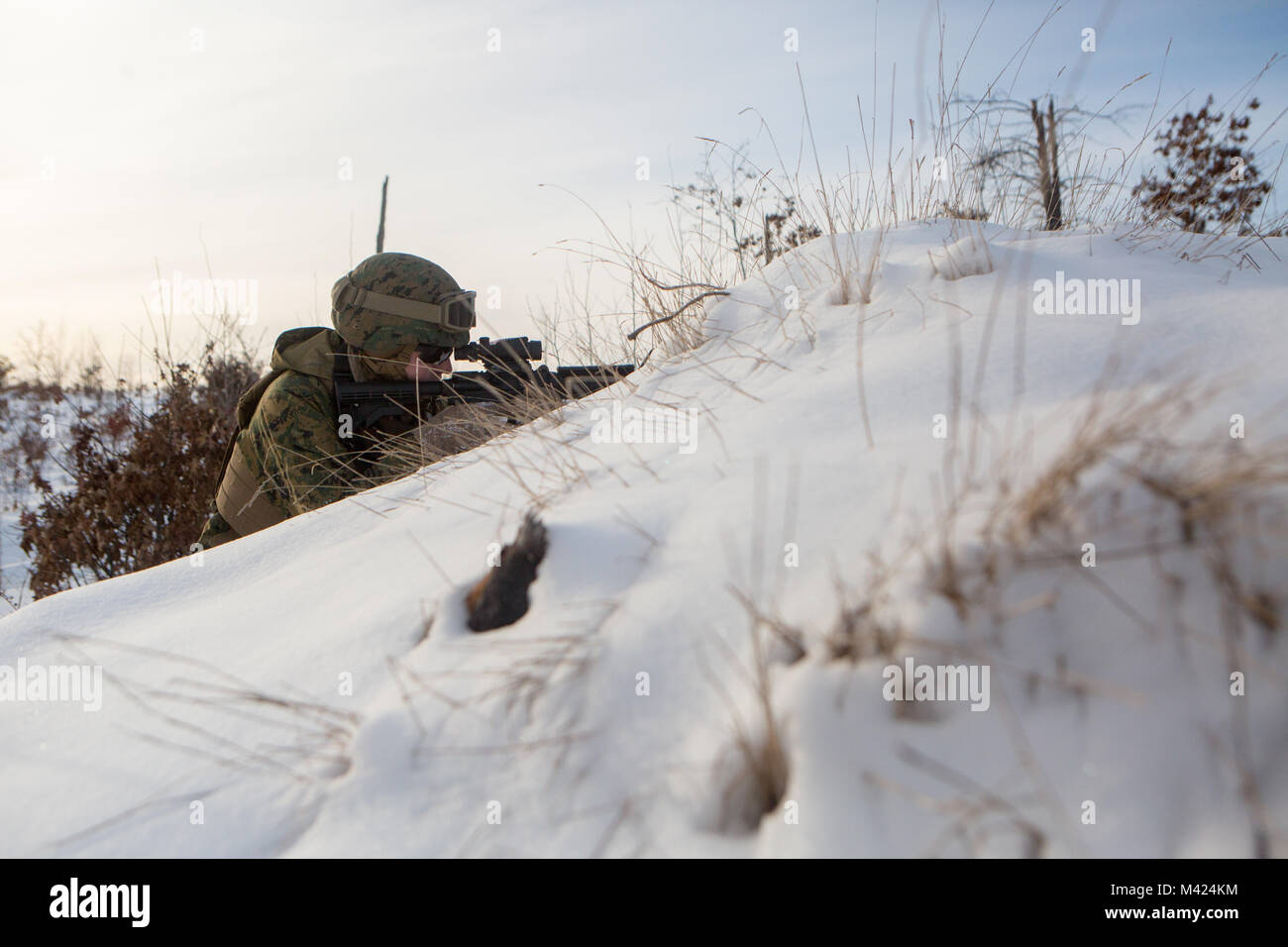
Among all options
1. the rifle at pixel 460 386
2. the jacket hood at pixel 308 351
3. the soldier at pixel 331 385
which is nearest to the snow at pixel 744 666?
the rifle at pixel 460 386

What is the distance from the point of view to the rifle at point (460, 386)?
3.65m

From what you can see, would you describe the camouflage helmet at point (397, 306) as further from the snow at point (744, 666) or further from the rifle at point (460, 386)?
the snow at point (744, 666)

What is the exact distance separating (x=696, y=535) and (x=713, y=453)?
38 centimetres

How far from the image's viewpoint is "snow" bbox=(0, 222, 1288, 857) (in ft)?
3.12

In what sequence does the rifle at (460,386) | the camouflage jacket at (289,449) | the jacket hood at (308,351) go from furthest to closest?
the jacket hood at (308,351), the camouflage jacket at (289,449), the rifle at (460,386)

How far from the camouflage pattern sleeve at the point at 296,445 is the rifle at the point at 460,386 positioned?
5.4 inches

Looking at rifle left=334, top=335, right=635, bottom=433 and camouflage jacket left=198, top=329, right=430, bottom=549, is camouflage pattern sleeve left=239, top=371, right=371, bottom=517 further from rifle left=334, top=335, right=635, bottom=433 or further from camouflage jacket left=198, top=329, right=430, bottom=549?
rifle left=334, top=335, right=635, bottom=433

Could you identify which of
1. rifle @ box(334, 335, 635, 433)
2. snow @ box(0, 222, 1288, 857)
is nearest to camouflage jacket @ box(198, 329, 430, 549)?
rifle @ box(334, 335, 635, 433)

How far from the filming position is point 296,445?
378cm

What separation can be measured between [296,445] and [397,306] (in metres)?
0.88

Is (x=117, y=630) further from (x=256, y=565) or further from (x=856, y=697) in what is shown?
(x=856, y=697)

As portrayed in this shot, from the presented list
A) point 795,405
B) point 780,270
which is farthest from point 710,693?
point 780,270
